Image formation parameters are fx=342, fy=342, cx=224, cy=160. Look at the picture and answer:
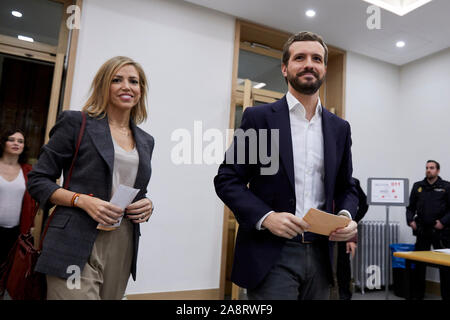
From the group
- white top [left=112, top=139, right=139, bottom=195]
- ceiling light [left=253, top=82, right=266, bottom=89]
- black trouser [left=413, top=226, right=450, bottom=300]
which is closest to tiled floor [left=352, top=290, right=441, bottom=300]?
black trouser [left=413, top=226, right=450, bottom=300]

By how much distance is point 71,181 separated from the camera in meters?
1.28

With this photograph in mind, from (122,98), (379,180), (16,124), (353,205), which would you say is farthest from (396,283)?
(16,124)

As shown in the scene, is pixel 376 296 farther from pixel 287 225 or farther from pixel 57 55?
pixel 57 55

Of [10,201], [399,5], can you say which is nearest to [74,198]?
[10,201]

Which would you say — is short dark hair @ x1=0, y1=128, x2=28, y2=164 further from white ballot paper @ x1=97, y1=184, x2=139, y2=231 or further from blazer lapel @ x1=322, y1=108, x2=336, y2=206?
Result: blazer lapel @ x1=322, y1=108, x2=336, y2=206

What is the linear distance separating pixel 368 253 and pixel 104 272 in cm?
446

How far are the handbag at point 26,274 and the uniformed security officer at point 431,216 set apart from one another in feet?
14.5

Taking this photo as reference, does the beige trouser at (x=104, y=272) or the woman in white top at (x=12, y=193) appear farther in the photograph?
the woman in white top at (x=12, y=193)

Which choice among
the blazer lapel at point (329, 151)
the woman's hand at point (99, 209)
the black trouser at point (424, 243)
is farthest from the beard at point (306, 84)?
the black trouser at point (424, 243)

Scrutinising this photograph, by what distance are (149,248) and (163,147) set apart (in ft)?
3.63

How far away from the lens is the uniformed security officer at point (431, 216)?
14.2ft

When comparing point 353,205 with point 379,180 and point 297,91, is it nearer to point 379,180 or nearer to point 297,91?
point 297,91

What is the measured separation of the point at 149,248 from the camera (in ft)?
12.0

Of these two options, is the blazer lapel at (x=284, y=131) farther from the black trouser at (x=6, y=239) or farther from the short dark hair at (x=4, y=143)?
the short dark hair at (x=4, y=143)
